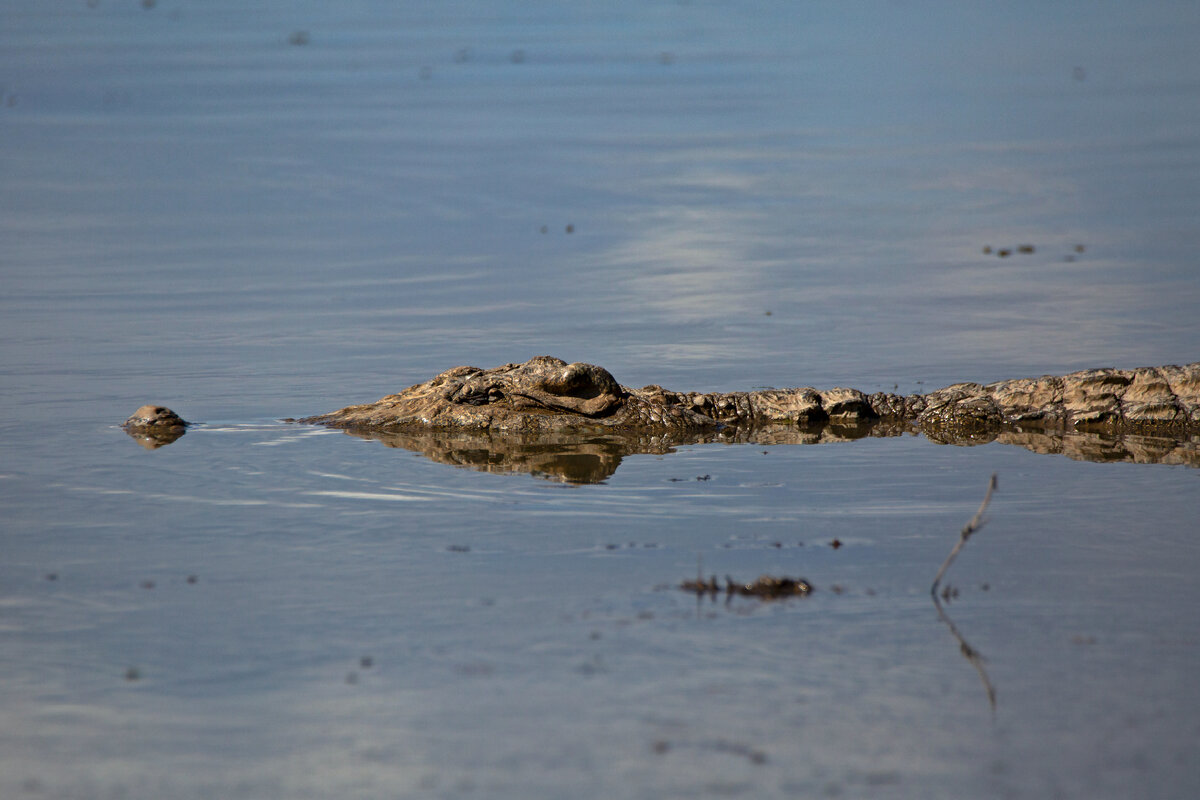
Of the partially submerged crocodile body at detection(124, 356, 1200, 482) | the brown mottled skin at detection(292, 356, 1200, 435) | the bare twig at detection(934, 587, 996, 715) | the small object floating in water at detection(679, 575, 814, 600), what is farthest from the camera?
the brown mottled skin at detection(292, 356, 1200, 435)

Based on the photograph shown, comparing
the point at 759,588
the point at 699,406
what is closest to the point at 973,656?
the point at 759,588

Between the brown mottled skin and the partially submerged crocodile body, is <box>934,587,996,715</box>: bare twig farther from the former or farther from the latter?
the brown mottled skin

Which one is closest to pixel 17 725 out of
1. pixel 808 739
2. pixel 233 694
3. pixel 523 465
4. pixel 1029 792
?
pixel 233 694

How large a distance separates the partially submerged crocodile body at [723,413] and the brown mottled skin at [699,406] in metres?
0.01

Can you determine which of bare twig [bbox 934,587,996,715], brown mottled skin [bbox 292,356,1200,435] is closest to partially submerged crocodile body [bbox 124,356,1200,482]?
brown mottled skin [bbox 292,356,1200,435]

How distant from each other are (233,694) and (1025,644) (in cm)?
353

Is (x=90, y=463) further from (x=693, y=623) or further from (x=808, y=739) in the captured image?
(x=808, y=739)

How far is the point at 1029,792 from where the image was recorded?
4914 mm

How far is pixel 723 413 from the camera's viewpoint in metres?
13.1

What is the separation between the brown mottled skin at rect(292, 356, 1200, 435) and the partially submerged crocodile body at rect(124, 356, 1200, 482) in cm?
1

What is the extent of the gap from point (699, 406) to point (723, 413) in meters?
0.24

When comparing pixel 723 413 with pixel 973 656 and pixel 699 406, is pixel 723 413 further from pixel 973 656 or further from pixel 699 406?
pixel 973 656

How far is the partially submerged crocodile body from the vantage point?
40.7 feet

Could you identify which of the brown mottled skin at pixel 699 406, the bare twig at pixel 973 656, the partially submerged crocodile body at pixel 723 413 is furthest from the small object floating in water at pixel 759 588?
the brown mottled skin at pixel 699 406
